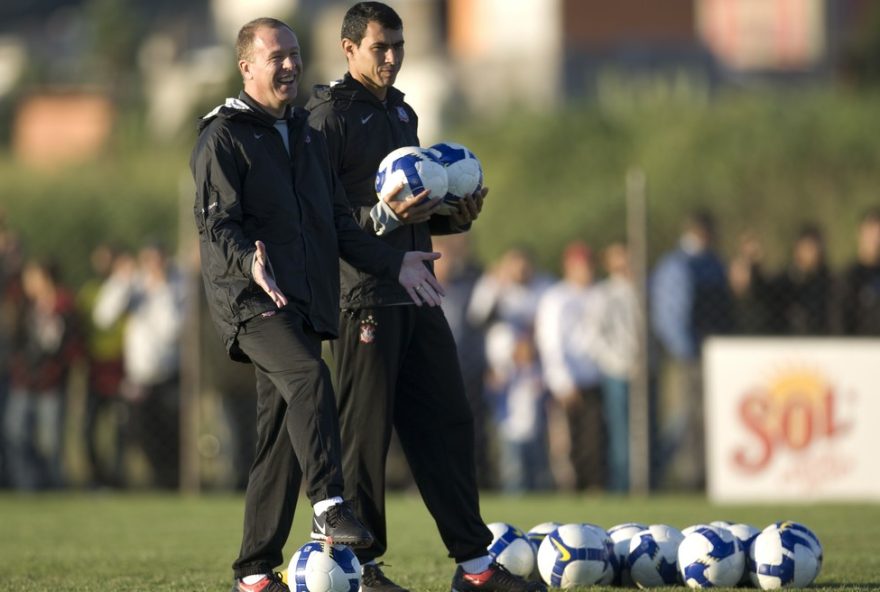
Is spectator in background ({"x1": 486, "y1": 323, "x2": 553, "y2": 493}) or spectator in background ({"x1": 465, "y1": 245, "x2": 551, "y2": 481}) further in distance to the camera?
spectator in background ({"x1": 465, "y1": 245, "x2": 551, "y2": 481})

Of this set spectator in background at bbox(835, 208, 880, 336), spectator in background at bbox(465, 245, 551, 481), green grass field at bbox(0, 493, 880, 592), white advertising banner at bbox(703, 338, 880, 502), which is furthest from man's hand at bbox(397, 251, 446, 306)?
spectator in background at bbox(465, 245, 551, 481)

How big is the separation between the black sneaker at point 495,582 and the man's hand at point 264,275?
60.1 inches

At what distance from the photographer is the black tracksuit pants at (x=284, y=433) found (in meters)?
6.82

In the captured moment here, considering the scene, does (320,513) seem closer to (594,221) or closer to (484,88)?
(594,221)

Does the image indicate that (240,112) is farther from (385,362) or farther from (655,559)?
(655,559)

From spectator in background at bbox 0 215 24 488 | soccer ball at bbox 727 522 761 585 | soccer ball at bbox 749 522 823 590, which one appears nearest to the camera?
soccer ball at bbox 749 522 823 590

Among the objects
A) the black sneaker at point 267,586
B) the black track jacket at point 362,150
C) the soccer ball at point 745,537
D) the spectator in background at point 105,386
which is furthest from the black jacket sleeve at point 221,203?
the spectator in background at point 105,386

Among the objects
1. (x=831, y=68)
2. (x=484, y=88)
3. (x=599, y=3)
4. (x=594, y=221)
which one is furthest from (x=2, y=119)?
→ (x=831, y=68)

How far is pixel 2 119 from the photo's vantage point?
165ft

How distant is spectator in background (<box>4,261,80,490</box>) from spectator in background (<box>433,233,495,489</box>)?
3.72m

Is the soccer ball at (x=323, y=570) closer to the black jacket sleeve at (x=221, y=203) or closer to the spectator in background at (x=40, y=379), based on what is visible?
the black jacket sleeve at (x=221, y=203)

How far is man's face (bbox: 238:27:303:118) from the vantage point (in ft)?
23.2

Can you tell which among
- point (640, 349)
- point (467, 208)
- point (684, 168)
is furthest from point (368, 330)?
point (684, 168)

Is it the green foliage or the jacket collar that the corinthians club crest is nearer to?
the jacket collar
